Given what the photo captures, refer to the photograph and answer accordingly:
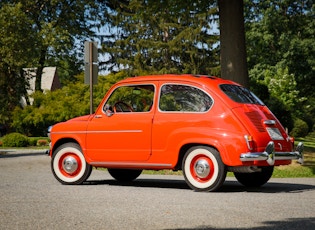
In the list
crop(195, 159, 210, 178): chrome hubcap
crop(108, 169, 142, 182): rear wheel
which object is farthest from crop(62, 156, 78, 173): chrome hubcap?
crop(195, 159, 210, 178): chrome hubcap

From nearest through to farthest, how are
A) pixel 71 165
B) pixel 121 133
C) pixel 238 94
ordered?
1. pixel 238 94
2. pixel 121 133
3. pixel 71 165

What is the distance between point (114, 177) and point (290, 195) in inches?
160

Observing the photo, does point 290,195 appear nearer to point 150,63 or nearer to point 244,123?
point 244,123

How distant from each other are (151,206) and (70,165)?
355 cm

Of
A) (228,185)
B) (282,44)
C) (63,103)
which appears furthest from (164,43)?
(228,185)

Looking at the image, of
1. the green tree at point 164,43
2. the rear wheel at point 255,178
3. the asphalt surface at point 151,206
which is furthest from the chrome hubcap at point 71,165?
the green tree at point 164,43

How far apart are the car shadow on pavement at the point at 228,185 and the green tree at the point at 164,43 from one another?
130 ft

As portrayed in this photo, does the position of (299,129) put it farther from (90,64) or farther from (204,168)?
(204,168)

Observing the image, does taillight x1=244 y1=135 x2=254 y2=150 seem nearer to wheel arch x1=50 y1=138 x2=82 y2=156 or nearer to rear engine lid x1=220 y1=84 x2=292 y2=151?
rear engine lid x1=220 y1=84 x2=292 y2=151

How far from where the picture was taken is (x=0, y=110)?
28.7 meters

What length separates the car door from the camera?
407 inches

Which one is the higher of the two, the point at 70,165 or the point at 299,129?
the point at 299,129

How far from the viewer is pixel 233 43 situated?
15602 millimetres

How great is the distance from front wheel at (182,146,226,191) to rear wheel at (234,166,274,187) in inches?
55.2
